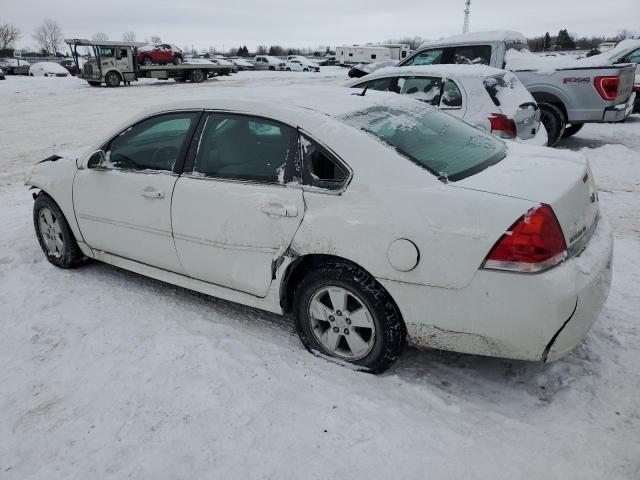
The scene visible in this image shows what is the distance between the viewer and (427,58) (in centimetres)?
903

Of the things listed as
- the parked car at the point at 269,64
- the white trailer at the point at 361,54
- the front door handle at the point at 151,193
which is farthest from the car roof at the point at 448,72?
the white trailer at the point at 361,54

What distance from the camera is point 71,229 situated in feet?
13.8

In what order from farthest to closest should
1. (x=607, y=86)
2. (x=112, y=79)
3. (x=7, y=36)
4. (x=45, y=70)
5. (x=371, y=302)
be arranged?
(x=7, y=36) → (x=45, y=70) → (x=112, y=79) → (x=607, y=86) → (x=371, y=302)

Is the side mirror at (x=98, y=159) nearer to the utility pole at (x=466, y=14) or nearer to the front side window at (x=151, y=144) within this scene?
the front side window at (x=151, y=144)

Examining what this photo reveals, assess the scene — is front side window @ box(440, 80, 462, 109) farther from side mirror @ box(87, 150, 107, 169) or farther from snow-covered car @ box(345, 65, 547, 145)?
side mirror @ box(87, 150, 107, 169)

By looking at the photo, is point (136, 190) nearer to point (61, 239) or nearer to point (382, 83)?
point (61, 239)

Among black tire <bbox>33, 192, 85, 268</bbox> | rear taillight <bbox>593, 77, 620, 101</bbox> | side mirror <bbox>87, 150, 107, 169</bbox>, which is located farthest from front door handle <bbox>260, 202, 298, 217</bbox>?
rear taillight <bbox>593, 77, 620, 101</bbox>

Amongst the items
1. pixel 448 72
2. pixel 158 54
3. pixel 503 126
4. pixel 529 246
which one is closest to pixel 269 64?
pixel 158 54

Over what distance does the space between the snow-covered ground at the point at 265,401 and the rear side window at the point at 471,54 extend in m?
5.80

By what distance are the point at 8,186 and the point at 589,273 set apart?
758cm

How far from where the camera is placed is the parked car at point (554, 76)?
8.12 m

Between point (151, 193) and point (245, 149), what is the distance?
0.77 meters

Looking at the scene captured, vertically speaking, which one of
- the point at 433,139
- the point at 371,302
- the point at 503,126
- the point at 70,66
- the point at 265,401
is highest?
the point at 70,66

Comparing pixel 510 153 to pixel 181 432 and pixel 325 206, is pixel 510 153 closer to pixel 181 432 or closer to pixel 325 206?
pixel 325 206
